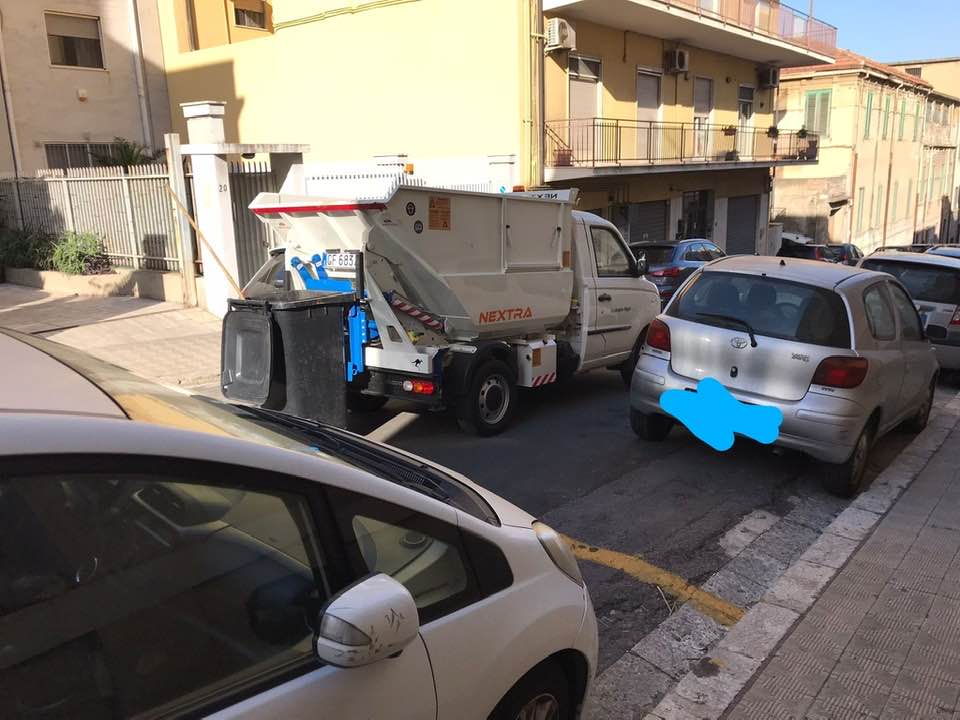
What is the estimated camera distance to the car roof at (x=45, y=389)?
1.62 meters

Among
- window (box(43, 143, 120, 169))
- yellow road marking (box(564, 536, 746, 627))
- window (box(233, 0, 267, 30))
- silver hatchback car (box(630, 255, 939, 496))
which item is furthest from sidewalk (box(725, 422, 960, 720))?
window (box(233, 0, 267, 30))

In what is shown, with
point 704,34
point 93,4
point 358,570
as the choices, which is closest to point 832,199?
point 704,34

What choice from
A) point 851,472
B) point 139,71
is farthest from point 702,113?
point 851,472

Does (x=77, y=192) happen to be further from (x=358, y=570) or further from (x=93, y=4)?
(x=358, y=570)

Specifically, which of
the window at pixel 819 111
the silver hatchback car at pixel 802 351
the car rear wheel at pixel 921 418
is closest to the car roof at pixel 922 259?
the car rear wheel at pixel 921 418

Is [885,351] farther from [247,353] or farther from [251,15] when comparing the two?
[251,15]

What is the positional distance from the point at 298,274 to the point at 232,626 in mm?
5704

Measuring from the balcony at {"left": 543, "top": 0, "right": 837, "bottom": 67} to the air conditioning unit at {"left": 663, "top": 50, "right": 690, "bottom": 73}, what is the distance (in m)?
0.38

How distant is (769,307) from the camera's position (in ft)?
19.2

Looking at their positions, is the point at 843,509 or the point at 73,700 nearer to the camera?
the point at 73,700

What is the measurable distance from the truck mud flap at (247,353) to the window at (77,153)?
15.5 metres

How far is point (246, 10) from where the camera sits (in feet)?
79.7

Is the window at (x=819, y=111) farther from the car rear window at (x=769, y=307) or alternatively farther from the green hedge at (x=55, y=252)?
the car rear window at (x=769, y=307)

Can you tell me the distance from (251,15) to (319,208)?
2154cm
